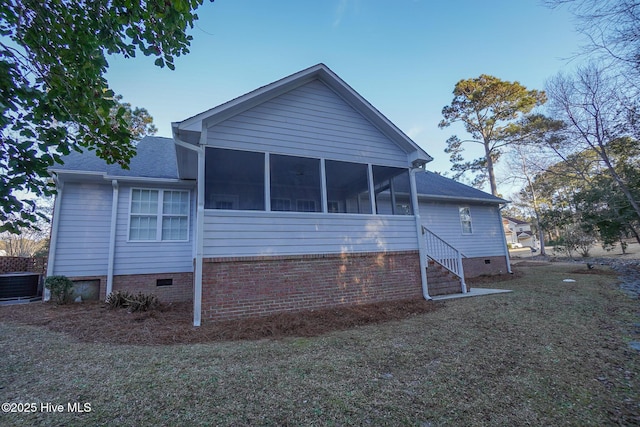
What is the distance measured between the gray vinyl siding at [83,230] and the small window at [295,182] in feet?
17.3

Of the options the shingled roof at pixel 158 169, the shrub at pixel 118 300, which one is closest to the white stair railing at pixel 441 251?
the shingled roof at pixel 158 169

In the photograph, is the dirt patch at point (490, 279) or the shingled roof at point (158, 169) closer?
the shingled roof at point (158, 169)

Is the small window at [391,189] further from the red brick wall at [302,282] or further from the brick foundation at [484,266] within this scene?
the brick foundation at [484,266]

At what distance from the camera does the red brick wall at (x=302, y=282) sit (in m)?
5.71

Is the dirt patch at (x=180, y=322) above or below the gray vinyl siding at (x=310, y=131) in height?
below

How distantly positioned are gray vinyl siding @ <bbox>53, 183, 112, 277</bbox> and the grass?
314cm

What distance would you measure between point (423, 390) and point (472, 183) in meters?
27.3

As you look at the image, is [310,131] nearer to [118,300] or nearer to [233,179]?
[233,179]

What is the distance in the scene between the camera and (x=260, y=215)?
6270 millimetres

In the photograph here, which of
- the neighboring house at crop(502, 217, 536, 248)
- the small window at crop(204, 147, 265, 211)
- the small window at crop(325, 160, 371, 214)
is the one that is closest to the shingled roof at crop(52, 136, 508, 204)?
the small window at crop(204, 147, 265, 211)

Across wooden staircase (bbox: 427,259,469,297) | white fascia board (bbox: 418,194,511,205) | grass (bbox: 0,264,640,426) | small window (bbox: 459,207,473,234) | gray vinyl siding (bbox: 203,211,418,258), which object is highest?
white fascia board (bbox: 418,194,511,205)

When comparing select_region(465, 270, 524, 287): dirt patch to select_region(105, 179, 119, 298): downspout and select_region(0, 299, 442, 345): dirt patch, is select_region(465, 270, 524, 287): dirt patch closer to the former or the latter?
select_region(0, 299, 442, 345): dirt patch

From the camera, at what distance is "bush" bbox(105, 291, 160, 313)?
6902 mm

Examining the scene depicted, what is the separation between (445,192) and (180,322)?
38.7 feet
